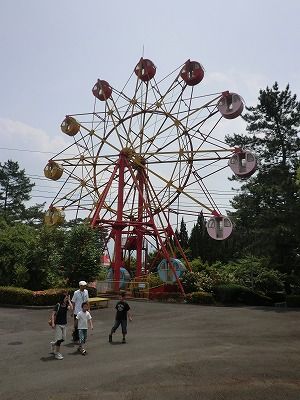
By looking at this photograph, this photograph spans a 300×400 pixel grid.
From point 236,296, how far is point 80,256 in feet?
33.3

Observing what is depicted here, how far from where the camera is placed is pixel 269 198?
2992 cm

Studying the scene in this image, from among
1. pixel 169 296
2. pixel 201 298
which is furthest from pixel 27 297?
pixel 201 298

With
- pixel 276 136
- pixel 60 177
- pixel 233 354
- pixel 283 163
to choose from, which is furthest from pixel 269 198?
pixel 233 354

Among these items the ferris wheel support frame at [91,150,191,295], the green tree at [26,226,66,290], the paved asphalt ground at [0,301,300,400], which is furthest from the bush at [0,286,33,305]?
the ferris wheel support frame at [91,150,191,295]

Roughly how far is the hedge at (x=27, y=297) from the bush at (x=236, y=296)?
1009cm

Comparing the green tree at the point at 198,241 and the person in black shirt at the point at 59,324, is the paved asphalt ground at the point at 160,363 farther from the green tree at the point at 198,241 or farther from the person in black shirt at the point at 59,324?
the green tree at the point at 198,241

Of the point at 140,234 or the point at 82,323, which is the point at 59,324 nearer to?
the point at 82,323

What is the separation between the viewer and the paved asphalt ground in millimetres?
7672

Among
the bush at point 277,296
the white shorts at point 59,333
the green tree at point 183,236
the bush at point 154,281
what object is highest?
the green tree at point 183,236

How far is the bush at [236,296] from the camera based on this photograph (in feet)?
87.1

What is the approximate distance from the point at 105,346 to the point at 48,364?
8.02 ft

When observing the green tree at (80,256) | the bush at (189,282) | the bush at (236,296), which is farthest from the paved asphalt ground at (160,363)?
the bush at (189,282)

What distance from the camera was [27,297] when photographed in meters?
21.3

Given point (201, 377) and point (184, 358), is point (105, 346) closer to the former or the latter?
point (184, 358)
